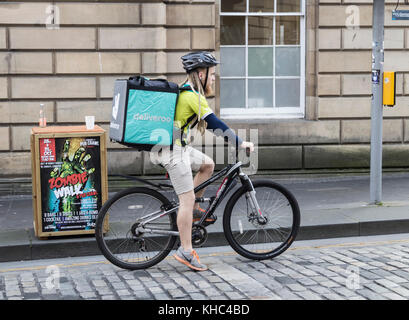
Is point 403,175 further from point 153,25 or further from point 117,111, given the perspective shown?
point 117,111

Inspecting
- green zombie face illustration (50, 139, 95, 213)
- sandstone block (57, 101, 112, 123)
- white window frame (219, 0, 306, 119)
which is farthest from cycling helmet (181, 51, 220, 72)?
white window frame (219, 0, 306, 119)

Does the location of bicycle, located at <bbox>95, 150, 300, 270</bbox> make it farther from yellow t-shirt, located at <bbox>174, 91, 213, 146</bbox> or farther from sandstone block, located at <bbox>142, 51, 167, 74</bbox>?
sandstone block, located at <bbox>142, 51, 167, 74</bbox>

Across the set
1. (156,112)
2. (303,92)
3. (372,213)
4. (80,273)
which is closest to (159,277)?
(80,273)

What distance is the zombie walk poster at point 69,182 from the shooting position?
21.7 ft

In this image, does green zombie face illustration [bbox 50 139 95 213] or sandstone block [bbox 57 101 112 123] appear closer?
green zombie face illustration [bbox 50 139 95 213]

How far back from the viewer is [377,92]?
8195 mm

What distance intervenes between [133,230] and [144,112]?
1.07 metres

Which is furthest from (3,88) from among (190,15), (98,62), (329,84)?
(329,84)

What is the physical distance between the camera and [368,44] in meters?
10.9

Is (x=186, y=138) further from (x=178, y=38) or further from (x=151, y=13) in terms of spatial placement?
(x=178, y=38)

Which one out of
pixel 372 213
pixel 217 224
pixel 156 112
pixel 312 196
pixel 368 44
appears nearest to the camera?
pixel 156 112

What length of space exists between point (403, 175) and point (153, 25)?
187 inches

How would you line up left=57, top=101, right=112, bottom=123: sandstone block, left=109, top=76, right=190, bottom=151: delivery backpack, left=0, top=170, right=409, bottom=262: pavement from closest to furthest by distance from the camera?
left=109, top=76, right=190, bottom=151: delivery backpack < left=0, top=170, right=409, bottom=262: pavement < left=57, top=101, right=112, bottom=123: sandstone block

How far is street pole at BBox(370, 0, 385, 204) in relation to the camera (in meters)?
8.09
